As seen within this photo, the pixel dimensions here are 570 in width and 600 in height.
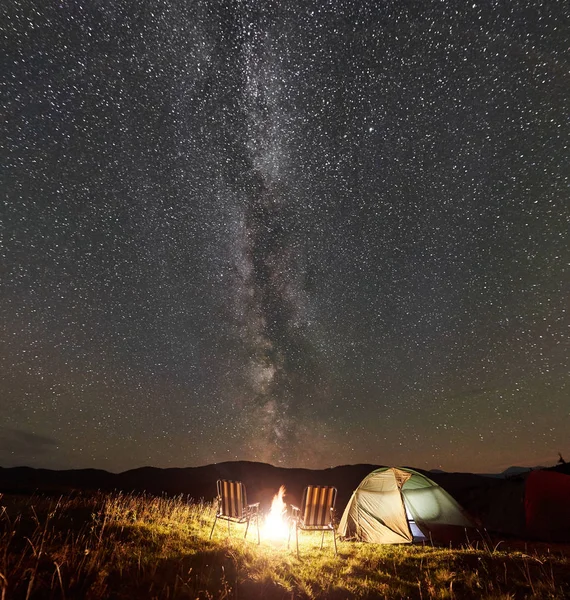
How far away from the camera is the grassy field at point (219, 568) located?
3135 mm

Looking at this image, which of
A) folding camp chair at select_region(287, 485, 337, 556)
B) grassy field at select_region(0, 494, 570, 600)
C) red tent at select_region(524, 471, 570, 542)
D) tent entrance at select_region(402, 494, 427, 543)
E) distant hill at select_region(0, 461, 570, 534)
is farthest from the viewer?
distant hill at select_region(0, 461, 570, 534)

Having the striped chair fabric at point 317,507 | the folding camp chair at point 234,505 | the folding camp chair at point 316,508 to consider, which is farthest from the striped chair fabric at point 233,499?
the striped chair fabric at point 317,507

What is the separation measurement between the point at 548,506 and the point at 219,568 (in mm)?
8596

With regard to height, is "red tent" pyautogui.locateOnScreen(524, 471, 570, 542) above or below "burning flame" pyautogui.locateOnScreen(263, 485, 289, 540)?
above

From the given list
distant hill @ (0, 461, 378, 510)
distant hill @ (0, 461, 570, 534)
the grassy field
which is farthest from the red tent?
distant hill @ (0, 461, 378, 510)

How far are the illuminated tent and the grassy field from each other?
47.7 inches

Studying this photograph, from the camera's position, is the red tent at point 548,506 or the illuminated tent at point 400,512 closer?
the illuminated tent at point 400,512

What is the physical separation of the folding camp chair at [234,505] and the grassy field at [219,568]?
424mm

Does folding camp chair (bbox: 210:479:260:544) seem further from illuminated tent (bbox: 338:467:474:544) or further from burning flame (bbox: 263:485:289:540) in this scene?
illuminated tent (bbox: 338:467:474:544)

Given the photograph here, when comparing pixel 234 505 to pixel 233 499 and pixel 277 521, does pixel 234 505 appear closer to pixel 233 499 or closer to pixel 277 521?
pixel 233 499

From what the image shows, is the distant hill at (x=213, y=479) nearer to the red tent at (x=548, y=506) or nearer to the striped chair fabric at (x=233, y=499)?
the red tent at (x=548, y=506)

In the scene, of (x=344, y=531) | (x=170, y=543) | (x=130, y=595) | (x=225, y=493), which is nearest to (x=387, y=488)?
(x=344, y=531)

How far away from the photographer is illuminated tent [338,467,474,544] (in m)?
7.65

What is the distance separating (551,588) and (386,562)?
216 centimetres
